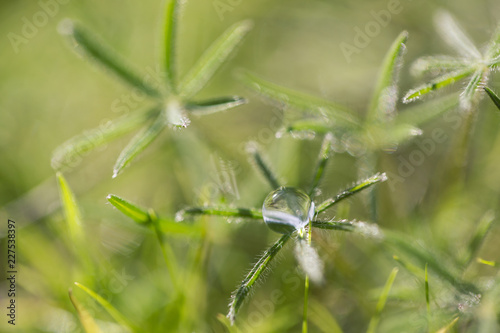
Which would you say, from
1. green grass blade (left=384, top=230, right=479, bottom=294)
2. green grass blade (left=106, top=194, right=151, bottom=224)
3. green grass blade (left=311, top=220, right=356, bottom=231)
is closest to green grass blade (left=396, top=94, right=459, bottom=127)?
green grass blade (left=384, top=230, right=479, bottom=294)

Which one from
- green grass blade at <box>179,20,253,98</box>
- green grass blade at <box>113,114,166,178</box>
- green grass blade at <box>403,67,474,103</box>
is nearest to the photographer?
green grass blade at <box>403,67,474,103</box>

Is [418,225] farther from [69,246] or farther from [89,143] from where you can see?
[69,246]

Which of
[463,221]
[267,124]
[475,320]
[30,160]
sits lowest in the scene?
[475,320]

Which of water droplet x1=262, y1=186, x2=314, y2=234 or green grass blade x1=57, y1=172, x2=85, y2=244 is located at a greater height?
green grass blade x1=57, y1=172, x2=85, y2=244

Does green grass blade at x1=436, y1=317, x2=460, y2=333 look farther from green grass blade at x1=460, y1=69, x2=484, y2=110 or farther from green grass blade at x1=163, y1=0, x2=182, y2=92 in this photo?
green grass blade at x1=163, y1=0, x2=182, y2=92

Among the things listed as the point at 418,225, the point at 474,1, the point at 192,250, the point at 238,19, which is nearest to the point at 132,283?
the point at 192,250

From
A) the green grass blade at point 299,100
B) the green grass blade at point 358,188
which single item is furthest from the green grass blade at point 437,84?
the green grass blade at point 299,100

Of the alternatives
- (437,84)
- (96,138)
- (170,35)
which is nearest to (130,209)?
(96,138)
